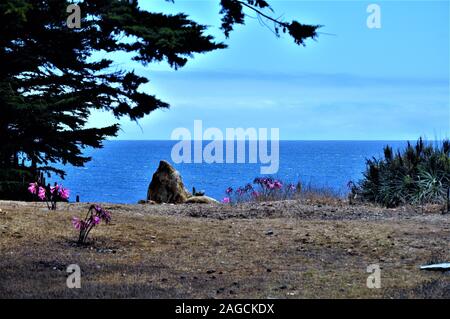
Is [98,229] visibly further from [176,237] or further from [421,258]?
[421,258]

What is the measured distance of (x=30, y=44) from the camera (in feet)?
35.8

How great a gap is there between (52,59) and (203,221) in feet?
13.3

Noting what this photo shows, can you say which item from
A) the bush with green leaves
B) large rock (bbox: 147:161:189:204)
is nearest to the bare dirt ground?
the bush with green leaves

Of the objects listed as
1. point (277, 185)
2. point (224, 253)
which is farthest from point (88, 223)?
point (277, 185)

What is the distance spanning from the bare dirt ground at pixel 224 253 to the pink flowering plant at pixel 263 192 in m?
3.11

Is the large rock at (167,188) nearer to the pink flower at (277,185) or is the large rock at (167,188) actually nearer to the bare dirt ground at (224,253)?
the pink flower at (277,185)

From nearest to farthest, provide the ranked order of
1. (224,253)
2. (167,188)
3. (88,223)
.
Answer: (224,253), (88,223), (167,188)

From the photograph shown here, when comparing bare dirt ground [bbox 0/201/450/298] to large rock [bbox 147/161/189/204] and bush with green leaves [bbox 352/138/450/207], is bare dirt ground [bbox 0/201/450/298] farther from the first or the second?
large rock [bbox 147/161/189/204]

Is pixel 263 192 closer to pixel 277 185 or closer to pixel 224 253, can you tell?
pixel 277 185

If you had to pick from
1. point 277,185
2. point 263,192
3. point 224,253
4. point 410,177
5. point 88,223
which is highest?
point 410,177

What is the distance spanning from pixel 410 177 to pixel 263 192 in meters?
3.83

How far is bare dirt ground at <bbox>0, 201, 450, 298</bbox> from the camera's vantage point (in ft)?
23.2

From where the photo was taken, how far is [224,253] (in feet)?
30.3
